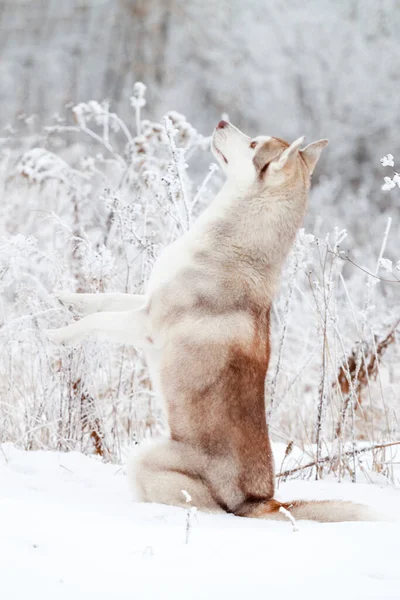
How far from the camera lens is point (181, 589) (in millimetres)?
1765

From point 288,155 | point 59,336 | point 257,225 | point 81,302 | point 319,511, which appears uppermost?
point 288,155

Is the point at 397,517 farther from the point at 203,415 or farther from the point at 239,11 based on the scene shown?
the point at 239,11

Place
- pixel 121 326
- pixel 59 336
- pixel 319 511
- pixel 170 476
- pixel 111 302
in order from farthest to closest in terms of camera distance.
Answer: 1. pixel 111 302
2. pixel 59 336
3. pixel 121 326
4. pixel 170 476
5. pixel 319 511

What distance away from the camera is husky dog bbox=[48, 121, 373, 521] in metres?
2.79

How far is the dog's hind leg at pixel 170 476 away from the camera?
278 cm

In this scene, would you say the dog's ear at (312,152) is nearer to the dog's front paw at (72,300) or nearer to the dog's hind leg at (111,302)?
the dog's hind leg at (111,302)

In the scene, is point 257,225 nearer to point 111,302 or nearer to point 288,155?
point 288,155

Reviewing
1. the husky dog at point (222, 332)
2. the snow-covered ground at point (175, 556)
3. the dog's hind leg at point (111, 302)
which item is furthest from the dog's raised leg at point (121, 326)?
the snow-covered ground at point (175, 556)

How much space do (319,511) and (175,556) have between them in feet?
2.66

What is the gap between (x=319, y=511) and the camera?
2.62 m

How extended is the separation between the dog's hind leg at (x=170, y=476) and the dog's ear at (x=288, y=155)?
48.1 inches

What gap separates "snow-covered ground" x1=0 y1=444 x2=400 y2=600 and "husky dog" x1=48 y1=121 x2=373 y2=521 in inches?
6.8

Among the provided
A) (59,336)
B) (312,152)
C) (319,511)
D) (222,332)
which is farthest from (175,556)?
(312,152)

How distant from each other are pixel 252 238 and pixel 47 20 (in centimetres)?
1567
